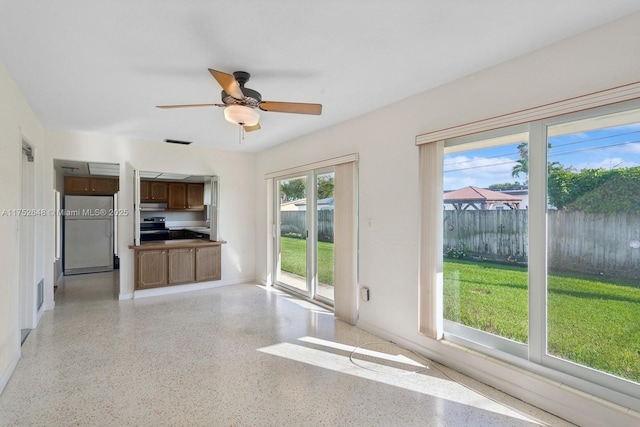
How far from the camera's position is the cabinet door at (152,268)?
Result: 16.6 feet

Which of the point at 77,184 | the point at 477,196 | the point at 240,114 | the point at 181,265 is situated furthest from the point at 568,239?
the point at 77,184

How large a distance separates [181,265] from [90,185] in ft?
11.0

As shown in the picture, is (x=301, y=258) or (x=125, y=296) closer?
(x=125, y=296)

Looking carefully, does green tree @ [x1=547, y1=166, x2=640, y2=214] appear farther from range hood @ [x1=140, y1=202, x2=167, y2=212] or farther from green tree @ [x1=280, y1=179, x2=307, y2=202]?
range hood @ [x1=140, y1=202, x2=167, y2=212]

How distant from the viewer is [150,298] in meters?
5.05

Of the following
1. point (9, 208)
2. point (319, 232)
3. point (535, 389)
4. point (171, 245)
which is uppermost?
point (9, 208)

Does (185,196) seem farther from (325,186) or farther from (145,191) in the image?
(325,186)

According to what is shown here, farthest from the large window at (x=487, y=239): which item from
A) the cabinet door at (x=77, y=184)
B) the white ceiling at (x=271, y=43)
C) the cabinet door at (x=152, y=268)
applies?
the cabinet door at (x=77, y=184)

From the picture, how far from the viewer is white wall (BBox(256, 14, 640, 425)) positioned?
6.44 feet

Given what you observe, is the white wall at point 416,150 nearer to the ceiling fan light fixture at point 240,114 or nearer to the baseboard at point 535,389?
the baseboard at point 535,389

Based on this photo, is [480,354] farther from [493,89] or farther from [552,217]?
[493,89]

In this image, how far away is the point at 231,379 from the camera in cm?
260

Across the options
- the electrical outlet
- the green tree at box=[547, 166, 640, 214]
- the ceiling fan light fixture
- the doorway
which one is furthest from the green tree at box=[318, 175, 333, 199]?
the doorway

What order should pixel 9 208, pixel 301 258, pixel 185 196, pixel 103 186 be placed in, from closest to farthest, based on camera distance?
pixel 9 208 < pixel 301 258 < pixel 103 186 < pixel 185 196
